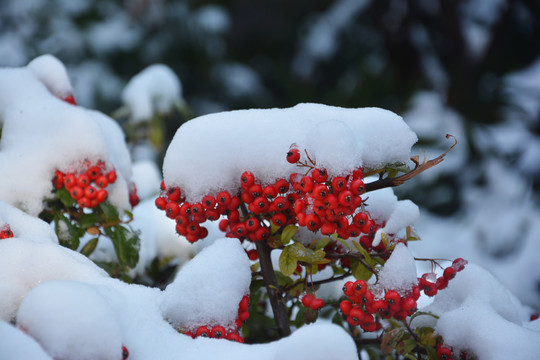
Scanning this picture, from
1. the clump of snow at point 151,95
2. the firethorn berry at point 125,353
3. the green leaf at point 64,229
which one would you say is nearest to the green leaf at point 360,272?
the firethorn berry at point 125,353

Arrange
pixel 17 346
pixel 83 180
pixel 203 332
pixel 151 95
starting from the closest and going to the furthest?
1. pixel 17 346
2. pixel 203 332
3. pixel 83 180
4. pixel 151 95

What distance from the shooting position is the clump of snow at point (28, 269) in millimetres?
810

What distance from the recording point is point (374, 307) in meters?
0.95

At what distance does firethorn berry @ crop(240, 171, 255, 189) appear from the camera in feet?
3.13

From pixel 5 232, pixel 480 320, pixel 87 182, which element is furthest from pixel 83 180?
pixel 480 320

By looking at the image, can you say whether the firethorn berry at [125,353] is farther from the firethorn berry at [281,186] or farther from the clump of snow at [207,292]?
the firethorn berry at [281,186]

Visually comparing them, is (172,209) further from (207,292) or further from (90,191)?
(90,191)

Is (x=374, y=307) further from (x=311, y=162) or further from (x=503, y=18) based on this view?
(x=503, y=18)

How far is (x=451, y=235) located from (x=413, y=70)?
236cm

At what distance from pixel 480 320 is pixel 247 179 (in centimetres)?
56

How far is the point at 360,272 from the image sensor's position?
1049 mm

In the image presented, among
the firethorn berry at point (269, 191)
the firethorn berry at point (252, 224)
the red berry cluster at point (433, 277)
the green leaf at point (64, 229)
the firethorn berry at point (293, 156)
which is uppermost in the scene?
the firethorn berry at point (293, 156)

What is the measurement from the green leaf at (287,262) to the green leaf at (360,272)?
0.16m

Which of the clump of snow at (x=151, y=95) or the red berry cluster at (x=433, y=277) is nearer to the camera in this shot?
the red berry cluster at (x=433, y=277)
